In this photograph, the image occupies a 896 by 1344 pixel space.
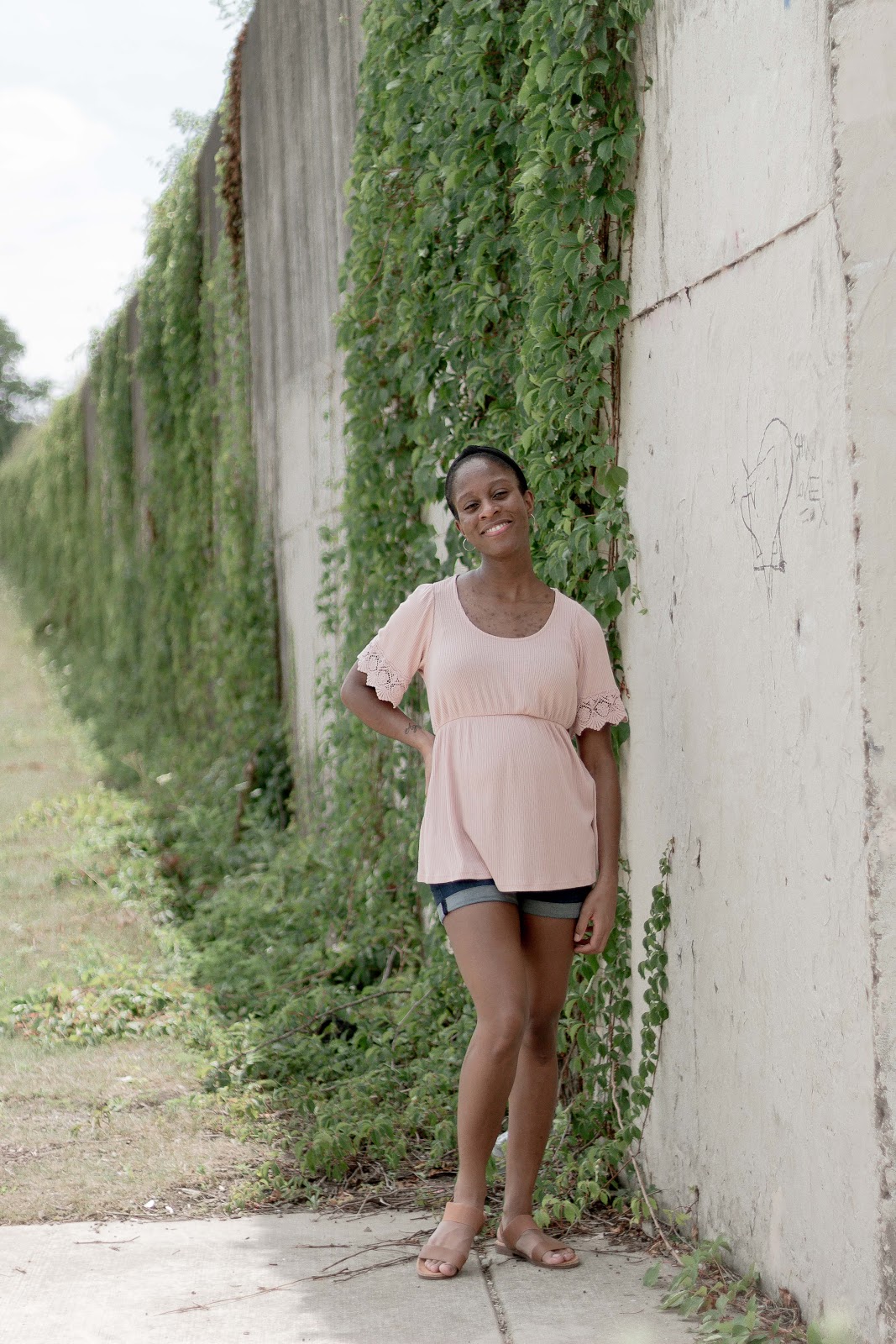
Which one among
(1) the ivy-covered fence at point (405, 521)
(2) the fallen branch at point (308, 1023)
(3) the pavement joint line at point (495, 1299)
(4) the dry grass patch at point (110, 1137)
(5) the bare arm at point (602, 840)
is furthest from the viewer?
(2) the fallen branch at point (308, 1023)

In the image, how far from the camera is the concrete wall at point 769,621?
106 inches

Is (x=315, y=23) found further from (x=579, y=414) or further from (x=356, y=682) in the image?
(x=356, y=682)

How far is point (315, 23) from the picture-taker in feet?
25.6

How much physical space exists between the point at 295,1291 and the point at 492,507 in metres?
1.93

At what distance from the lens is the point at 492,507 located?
3.56m

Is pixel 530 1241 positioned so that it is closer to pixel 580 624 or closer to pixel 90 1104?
pixel 580 624

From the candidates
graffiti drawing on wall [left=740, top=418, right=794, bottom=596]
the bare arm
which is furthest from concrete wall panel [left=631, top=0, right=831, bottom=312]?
the bare arm

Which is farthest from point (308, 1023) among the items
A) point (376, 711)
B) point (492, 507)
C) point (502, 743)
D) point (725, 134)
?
point (725, 134)

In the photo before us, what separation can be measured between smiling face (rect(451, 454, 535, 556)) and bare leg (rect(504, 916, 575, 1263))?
916 millimetres

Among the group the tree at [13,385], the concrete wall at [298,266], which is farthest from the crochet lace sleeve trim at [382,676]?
the tree at [13,385]

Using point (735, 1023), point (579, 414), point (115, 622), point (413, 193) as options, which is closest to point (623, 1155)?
point (735, 1023)

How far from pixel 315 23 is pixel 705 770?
5.81 m

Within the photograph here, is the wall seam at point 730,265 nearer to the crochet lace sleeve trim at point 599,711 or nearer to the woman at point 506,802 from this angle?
the woman at point 506,802

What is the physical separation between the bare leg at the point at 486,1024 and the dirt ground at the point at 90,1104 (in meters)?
1.02
